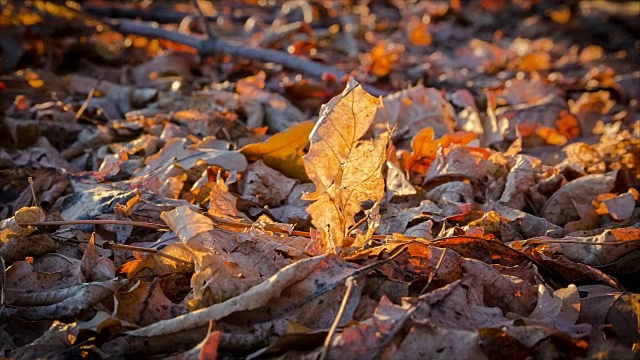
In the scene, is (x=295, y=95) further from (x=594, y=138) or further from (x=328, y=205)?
(x=328, y=205)

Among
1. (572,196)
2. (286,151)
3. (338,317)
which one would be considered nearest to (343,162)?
(338,317)

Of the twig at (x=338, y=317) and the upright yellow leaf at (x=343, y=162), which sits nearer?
the twig at (x=338, y=317)

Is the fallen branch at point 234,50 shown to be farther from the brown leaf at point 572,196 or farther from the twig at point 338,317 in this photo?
the twig at point 338,317

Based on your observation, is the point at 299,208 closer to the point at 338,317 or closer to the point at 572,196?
the point at 338,317

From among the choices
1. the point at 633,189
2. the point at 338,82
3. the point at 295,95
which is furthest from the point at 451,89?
the point at 633,189

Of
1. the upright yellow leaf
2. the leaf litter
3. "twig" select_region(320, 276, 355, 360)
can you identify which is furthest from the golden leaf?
"twig" select_region(320, 276, 355, 360)

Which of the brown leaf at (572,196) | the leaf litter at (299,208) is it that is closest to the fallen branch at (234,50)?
the leaf litter at (299,208)

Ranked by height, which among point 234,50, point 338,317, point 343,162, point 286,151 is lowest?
point 234,50
